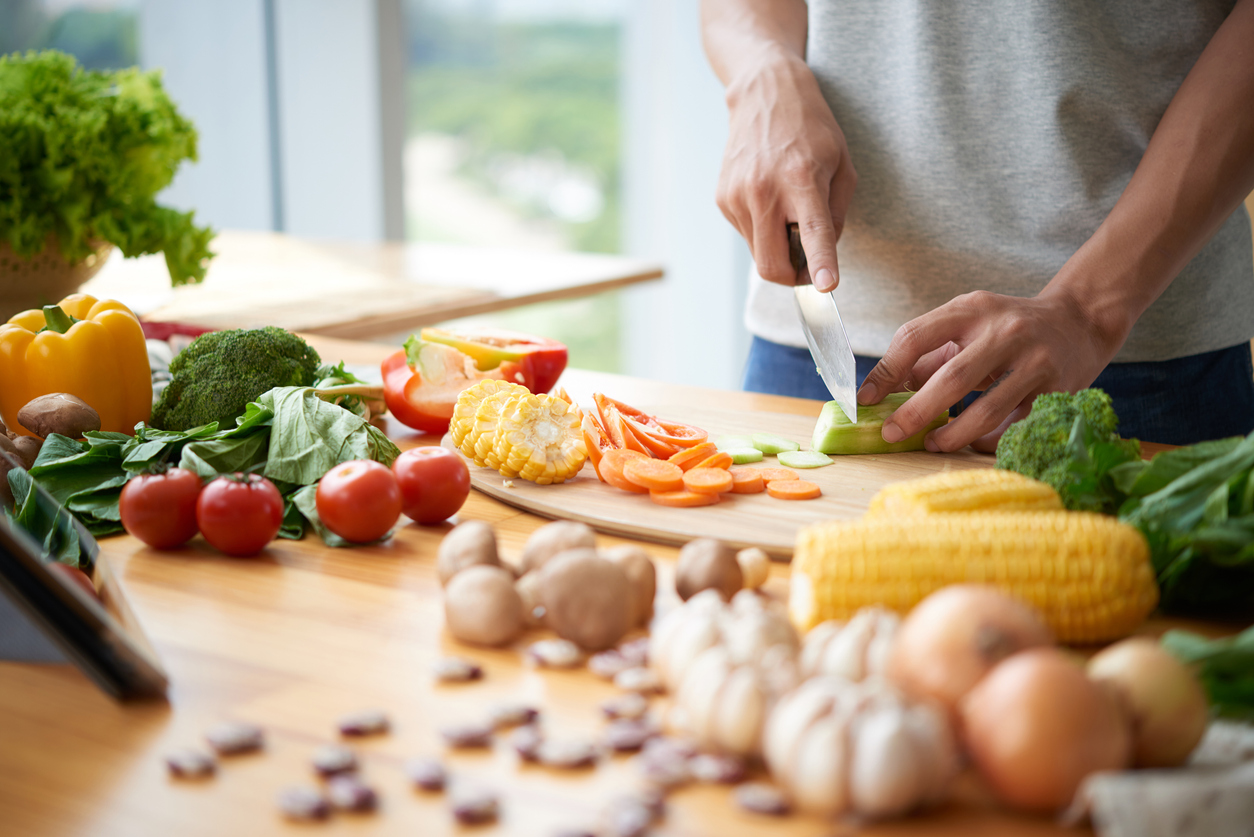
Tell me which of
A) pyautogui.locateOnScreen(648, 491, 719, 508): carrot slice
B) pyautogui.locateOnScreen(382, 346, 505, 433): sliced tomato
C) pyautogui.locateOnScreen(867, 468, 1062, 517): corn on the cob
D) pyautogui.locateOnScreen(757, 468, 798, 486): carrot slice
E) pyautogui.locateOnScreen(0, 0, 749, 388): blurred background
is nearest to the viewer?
pyautogui.locateOnScreen(867, 468, 1062, 517): corn on the cob

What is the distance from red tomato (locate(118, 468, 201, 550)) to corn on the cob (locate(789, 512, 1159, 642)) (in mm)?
696

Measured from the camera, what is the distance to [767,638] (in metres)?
0.83

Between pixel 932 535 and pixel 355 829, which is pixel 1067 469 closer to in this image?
pixel 932 535

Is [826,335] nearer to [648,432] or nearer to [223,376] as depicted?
[648,432]

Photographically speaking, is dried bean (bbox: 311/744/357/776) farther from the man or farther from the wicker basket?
the wicker basket

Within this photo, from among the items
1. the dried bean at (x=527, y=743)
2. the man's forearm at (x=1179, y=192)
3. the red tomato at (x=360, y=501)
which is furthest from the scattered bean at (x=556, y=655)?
the man's forearm at (x=1179, y=192)

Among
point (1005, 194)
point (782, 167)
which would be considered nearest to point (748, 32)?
point (782, 167)

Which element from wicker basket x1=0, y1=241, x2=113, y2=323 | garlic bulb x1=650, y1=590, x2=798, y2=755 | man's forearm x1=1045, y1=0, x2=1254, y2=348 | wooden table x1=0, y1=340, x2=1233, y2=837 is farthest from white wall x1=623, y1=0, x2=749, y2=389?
garlic bulb x1=650, y1=590, x2=798, y2=755

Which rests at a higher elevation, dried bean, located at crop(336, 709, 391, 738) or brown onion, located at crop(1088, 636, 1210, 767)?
brown onion, located at crop(1088, 636, 1210, 767)

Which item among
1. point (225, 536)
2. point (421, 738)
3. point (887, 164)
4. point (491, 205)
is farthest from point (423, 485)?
point (491, 205)

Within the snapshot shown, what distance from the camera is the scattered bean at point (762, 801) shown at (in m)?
0.73

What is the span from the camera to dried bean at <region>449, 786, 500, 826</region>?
0.72 metres

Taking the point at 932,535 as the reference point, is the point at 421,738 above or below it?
below

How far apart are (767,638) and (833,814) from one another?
0.49 ft
